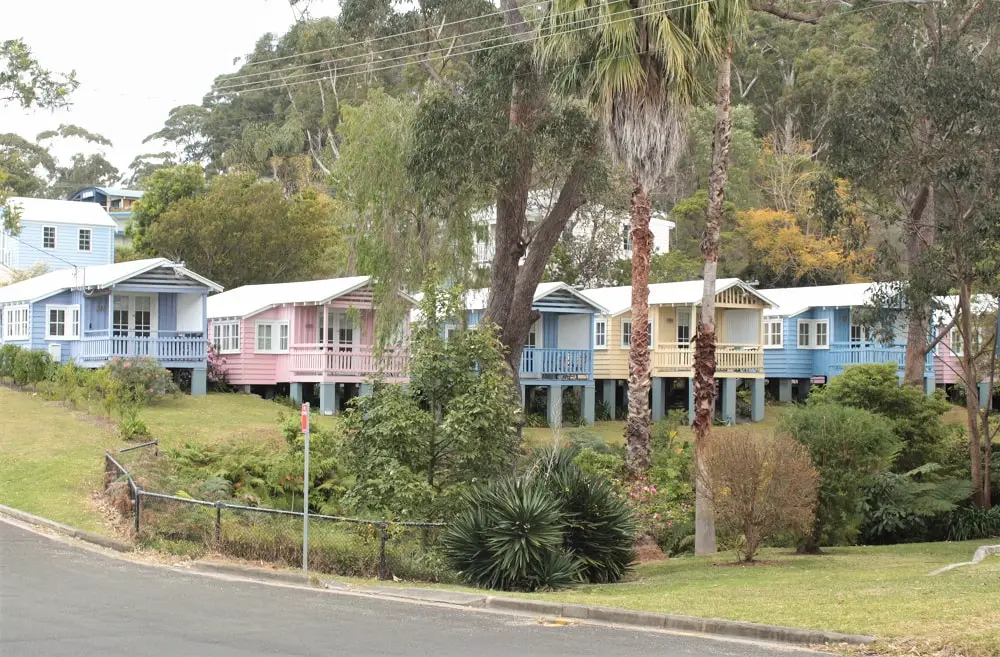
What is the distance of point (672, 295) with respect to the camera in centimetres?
4828

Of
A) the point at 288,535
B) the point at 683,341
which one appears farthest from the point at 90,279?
the point at 288,535

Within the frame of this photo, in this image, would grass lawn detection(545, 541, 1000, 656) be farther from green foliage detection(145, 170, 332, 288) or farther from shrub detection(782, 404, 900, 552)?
green foliage detection(145, 170, 332, 288)

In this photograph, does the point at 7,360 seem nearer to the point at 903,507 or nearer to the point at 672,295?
the point at 672,295

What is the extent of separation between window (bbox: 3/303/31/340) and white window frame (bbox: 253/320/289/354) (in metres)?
7.98

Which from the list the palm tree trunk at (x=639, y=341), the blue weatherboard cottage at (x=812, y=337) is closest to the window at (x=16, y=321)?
the palm tree trunk at (x=639, y=341)

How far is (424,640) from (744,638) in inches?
129

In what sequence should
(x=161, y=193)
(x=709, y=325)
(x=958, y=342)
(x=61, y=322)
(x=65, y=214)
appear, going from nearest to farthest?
(x=709, y=325) → (x=61, y=322) → (x=958, y=342) → (x=161, y=193) → (x=65, y=214)

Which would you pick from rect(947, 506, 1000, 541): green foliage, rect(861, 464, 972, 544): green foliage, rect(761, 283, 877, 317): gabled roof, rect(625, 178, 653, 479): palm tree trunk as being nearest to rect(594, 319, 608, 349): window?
rect(761, 283, 877, 317): gabled roof

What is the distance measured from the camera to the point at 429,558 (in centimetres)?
1906

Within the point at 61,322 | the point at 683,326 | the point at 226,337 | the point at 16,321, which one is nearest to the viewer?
the point at 61,322

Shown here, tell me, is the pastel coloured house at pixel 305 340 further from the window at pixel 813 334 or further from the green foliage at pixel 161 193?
the window at pixel 813 334

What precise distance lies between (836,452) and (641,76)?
8390 mm

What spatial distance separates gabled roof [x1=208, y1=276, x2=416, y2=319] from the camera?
141ft

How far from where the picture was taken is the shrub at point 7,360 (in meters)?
41.9
